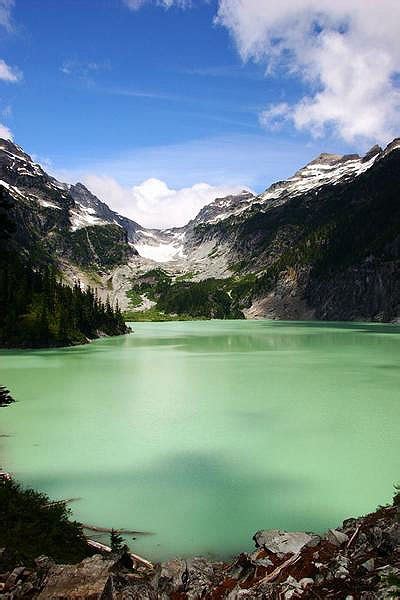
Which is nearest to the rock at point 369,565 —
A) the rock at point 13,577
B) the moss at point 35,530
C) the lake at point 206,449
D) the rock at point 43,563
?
the lake at point 206,449

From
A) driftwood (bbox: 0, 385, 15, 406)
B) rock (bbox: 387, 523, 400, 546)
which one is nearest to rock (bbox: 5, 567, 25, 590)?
rock (bbox: 387, 523, 400, 546)

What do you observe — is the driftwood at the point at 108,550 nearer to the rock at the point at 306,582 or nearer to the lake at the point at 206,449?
the lake at the point at 206,449

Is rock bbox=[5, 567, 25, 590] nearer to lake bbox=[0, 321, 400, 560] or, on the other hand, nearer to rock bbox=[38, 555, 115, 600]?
rock bbox=[38, 555, 115, 600]

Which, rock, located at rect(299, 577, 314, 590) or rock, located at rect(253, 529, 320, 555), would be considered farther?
rock, located at rect(253, 529, 320, 555)

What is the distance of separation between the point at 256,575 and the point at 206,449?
14354mm

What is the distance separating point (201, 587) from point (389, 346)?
265 feet

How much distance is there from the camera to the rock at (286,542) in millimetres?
11289

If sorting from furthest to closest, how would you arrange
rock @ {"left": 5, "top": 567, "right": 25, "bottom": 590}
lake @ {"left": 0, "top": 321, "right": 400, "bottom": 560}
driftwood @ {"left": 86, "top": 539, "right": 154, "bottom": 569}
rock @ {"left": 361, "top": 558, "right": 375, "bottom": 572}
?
lake @ {"left": 0, "top": 321, "right": 400, "bottom": 560}, driftwood @ {"left": 86, "top": 539, "right": 154, "bottom": 569}, rock @ {"left": 361, "top": 558, "right": 375, "bottom": 572}, rock @ {"left": 5, "top": 567, "right": 25, "bottom": 590}

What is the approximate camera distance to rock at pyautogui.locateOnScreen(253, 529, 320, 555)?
11289mm

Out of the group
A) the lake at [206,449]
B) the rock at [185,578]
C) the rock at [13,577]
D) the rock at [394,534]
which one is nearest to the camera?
the rock at [13,577]

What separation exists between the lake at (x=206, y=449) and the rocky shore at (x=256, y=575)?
3367 millimetres

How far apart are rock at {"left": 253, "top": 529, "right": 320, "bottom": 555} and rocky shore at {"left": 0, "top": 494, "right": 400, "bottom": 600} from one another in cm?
2

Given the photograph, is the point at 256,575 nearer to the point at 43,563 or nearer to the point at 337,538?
the point at 337,538

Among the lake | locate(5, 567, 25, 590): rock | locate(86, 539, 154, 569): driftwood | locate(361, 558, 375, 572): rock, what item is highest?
locate(361, 558, 375, 572): rock
